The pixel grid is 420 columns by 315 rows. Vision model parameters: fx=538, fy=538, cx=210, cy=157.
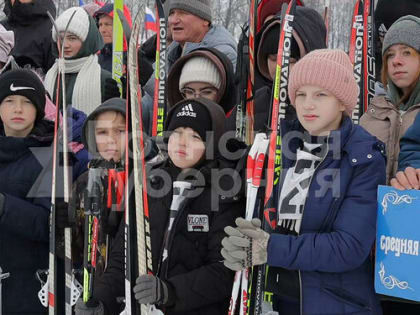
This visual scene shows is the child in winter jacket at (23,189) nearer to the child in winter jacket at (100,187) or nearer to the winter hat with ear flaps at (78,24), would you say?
the child in winter jacket at (100,187)

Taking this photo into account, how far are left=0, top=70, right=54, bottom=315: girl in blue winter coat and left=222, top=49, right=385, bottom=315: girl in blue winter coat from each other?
1.25 m

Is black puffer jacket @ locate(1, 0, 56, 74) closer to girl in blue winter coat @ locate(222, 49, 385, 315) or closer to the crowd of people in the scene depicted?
the crowd of people

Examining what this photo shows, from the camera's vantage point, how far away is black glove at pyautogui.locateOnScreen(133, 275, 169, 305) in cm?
228

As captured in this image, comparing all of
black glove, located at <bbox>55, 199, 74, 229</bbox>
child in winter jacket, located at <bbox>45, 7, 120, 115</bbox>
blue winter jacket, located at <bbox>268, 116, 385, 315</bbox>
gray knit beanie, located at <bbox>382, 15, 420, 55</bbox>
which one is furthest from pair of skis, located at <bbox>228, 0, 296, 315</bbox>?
child in winter jacket, located at <bbox>45, 7, 120, 115</bbox>

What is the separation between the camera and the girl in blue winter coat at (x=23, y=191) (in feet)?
9.63

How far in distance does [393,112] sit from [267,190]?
33.2 inches

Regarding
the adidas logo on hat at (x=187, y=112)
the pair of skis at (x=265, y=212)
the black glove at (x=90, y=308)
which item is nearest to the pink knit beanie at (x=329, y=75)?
the pair of skis at (x=265, y=212)

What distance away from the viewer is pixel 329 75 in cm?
227

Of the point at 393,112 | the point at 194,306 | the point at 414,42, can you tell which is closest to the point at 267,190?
the point at 194,306

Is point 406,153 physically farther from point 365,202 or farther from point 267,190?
point 267,190

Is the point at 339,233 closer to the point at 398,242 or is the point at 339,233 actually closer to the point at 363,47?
the point at 398,242

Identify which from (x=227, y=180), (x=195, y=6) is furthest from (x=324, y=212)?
(x=195, y=6)

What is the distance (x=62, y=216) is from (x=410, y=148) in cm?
179

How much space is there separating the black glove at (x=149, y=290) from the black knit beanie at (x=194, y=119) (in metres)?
0.73
